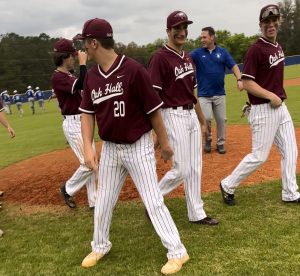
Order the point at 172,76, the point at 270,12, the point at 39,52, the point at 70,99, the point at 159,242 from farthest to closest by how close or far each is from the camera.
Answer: the point at 39,52
the point at 70,99
the point at 270,12
the point at 172,76
the point at 159,242

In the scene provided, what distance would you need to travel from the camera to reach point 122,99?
3.28 metres

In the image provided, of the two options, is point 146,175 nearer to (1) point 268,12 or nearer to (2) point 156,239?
(2) point 156,239

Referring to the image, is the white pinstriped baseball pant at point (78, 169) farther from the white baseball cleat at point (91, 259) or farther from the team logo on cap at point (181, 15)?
the team logo on cap at point (181, 15)

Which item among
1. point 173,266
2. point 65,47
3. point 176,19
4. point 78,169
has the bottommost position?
point 173,266

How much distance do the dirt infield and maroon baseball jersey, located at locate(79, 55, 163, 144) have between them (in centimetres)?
246

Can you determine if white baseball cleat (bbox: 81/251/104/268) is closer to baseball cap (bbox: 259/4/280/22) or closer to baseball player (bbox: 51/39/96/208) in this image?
baseball player (bbox: 51/39/96/208)

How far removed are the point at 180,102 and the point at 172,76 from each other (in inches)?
10.8

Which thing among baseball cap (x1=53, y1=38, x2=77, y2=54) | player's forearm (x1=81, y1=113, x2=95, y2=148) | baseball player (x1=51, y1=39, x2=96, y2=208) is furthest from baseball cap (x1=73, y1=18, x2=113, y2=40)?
baseball cap (x1=53, y1=38, x2=77, y2=54)

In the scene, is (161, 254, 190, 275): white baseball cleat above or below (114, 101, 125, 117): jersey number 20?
→ below

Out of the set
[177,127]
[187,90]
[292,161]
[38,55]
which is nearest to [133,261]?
[177,127]

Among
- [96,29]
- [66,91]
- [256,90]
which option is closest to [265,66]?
[256,90]

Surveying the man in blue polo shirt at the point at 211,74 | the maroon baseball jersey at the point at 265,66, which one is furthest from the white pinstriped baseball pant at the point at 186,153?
the man in blue polo shirt at the point at 211,74

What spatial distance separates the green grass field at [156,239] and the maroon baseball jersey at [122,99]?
116 cm

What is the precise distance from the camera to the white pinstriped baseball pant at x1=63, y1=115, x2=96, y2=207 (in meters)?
5.26
